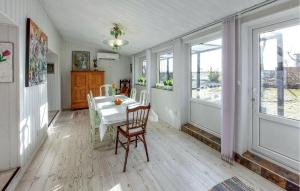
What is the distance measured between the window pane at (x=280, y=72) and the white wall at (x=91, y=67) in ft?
19.4

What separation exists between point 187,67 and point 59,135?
10.8ft

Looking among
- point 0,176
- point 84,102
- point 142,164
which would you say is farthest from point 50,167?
point 84,102

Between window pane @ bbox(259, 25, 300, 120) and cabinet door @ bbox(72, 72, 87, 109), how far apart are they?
228 inches

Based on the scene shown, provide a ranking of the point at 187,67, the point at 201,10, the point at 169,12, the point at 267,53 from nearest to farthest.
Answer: the point at 267,53
the point at 201,10
the point at 169,12
the point at 187,67

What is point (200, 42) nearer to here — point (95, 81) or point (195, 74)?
point (195, 74)

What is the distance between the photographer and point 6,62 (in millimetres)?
2121

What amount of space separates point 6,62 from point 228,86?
304cm

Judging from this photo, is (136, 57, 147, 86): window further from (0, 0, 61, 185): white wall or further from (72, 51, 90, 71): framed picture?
(0, 0, 61, 185): white wall

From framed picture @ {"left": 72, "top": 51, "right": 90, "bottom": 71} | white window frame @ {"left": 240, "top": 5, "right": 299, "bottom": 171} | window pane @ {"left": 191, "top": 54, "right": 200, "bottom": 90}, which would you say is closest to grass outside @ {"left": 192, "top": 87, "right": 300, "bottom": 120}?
white window frame @ {"left": 240, "top": 5, "right": 299, "bottom": 171}

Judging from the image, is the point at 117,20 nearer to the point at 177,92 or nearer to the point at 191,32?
the point at 191,32

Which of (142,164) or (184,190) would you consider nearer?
(184,190)

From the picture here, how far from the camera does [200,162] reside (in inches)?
101

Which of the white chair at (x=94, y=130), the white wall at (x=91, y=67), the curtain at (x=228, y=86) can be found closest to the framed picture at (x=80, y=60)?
the white wall at (x=91, y=67)

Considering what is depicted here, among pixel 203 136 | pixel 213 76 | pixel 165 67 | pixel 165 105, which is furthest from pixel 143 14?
pixel 203 136
